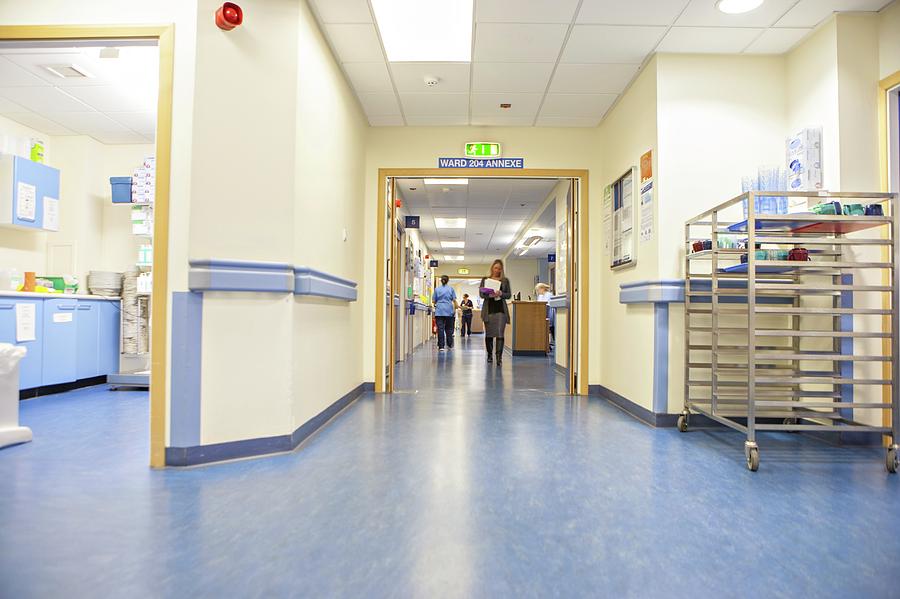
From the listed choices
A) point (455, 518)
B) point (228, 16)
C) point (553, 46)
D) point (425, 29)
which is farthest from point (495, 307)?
point (455, 518)

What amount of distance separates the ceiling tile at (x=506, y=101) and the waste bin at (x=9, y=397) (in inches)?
154

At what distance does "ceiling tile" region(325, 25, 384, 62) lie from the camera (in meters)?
3.46

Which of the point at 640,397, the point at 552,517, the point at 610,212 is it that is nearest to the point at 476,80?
the point at 610,212

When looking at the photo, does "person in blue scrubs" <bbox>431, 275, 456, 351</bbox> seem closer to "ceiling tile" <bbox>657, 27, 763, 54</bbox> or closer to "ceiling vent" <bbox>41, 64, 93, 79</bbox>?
"ceiling vent" <bbox>41, 64, 93, 79</bbox>

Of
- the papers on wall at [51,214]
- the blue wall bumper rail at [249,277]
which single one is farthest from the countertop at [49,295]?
the blue wall bumper rail at [249,277]

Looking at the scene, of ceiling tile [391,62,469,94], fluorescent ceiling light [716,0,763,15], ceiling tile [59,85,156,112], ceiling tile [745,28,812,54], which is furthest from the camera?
ceiling tile [59,85,156,112]

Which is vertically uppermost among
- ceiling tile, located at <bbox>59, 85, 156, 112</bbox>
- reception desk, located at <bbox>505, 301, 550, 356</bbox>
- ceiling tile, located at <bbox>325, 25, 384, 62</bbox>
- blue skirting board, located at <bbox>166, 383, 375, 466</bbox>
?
ceiling tile, located at <bbox>59, 85, 156, 112</bbox>

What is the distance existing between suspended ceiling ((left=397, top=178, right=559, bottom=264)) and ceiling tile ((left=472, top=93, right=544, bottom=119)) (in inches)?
87.9

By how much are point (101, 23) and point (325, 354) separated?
2.39 m

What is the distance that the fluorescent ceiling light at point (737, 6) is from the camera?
3126 millimetres

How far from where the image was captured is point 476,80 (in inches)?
167

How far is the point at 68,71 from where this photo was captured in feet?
14.7

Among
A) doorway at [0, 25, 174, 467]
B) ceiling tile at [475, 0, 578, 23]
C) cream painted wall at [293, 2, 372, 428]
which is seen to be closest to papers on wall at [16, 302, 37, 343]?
doorway at [0, 25, 174, 467]

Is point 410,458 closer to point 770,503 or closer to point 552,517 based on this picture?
point 552,517
